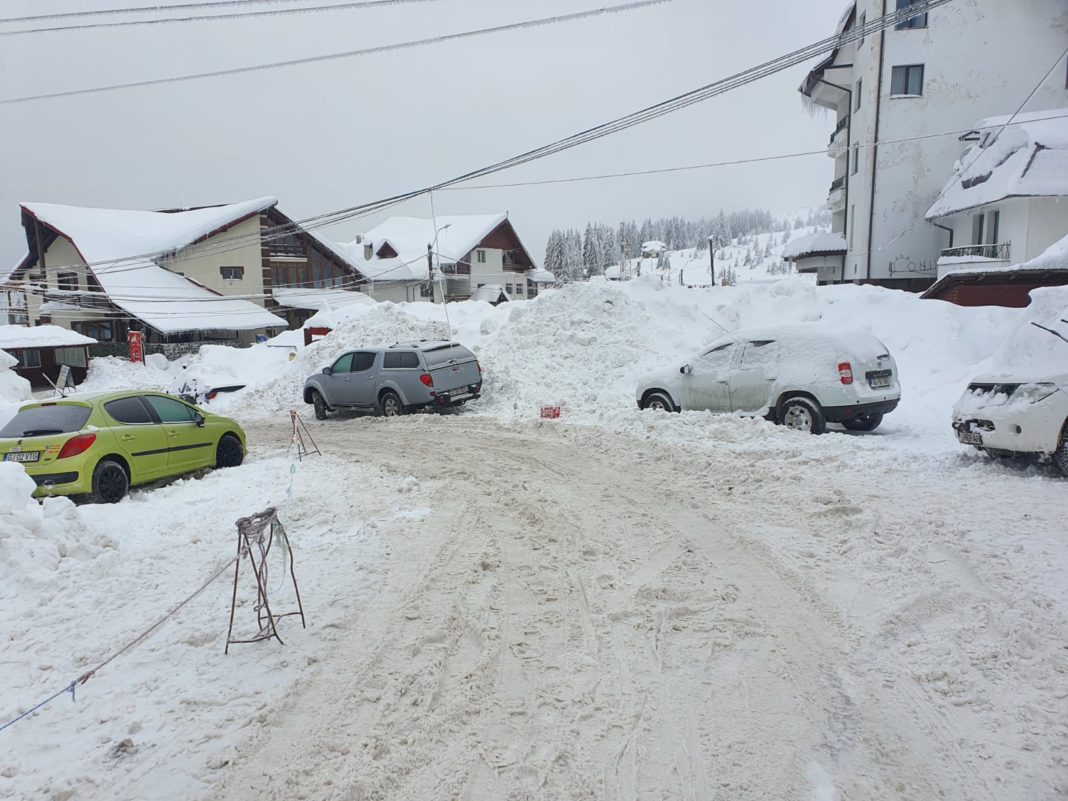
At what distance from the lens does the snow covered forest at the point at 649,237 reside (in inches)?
3420

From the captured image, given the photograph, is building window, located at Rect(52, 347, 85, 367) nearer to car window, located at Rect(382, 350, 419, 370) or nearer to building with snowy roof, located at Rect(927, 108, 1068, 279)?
car window, located at Rect(382, 350, 419, 370)

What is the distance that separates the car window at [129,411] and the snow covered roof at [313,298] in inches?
1226

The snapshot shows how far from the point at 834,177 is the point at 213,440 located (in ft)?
132

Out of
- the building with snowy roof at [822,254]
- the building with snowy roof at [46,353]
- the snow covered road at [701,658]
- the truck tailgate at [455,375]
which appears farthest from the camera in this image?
the building with snowy roof at [822,254]

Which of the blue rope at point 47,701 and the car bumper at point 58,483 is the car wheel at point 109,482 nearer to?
the car bumper at point 58,483

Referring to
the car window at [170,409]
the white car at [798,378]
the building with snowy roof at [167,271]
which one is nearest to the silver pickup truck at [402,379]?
the white car at [798,378]

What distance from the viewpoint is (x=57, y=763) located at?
3.51 metres

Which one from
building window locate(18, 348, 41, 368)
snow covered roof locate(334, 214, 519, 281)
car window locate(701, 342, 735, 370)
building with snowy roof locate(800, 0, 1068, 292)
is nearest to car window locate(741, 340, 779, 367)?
car window locate(701, 342, 735, 370)

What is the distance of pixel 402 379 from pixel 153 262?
2915cm

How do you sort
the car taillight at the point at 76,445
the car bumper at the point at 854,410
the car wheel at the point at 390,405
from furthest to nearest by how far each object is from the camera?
the car wheel at the point at 390,405
the car bumper at the point at 854,410
the car taillight at the point at 76,445

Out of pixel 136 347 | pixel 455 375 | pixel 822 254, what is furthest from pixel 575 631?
pixel 822 254

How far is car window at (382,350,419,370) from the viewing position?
16250mm

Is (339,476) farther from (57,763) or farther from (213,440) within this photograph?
(57,763)

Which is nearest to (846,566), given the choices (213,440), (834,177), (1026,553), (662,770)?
(1026,553)
